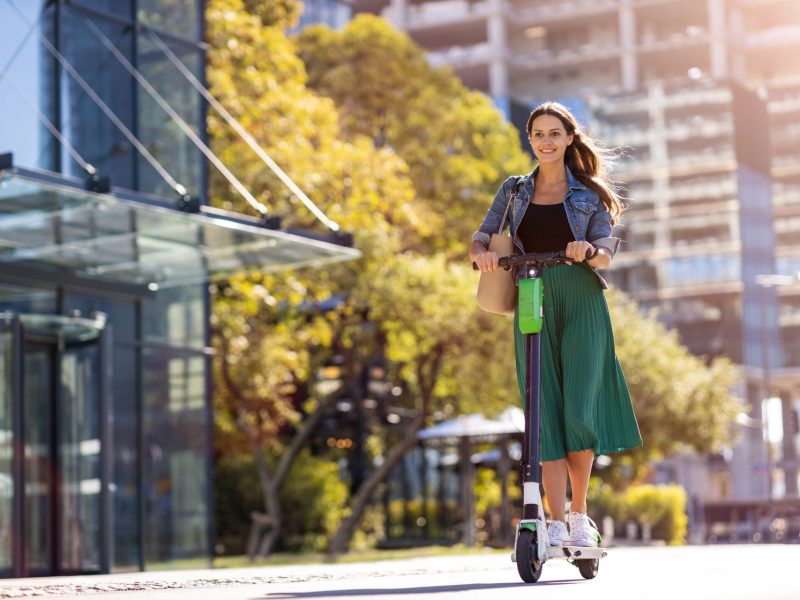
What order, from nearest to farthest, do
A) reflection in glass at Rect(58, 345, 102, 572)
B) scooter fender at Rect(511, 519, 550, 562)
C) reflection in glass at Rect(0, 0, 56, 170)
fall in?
scooter fender at Rect(511, 519, 550, 562) → reflection in glass at Rect(58, 345, 102, 572) → reflection in glass at Rect(0, 0, 56, 170)

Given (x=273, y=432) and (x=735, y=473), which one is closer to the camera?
(x=273, y=432)

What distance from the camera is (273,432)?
35250mm

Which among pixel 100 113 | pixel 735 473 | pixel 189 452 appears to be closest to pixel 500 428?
pixel 189 452

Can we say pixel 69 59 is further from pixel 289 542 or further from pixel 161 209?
pixel 289 542

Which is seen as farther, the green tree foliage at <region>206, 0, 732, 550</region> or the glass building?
the green tree foliage at <region>206, 0, 732, 550</region>

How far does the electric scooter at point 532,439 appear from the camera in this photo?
623 centimetres

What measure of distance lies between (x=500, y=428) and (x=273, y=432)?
6.09 metres

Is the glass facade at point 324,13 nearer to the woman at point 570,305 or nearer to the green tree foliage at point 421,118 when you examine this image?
the green tree foliage at point 421,118

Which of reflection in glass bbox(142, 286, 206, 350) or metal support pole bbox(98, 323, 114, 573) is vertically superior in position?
reflection in glass bbox(142, 286, 206, 350)

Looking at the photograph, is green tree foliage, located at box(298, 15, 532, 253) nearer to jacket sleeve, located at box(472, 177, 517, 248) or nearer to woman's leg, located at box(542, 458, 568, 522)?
jacket sleeve, located at box(472, 177, 517, 248)

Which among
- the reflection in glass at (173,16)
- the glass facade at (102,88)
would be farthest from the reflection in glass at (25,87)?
the reflection in glass at (173,16)

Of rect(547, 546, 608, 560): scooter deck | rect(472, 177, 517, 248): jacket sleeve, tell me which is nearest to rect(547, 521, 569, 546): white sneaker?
rect(547, 546, 608, 560): scooter deck

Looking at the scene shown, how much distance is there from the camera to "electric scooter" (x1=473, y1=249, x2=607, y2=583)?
20.5 ft

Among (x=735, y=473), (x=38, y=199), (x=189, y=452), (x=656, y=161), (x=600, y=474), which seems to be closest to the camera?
(x=38, y=199)
